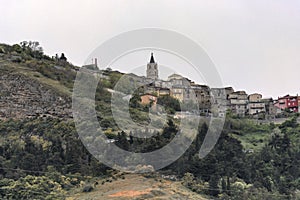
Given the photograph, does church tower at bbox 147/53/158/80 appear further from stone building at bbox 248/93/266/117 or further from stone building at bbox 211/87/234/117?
stone building at bbox 248/93/266/117

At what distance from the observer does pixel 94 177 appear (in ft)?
72.0

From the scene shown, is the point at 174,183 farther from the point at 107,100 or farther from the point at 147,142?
the point at 107,100

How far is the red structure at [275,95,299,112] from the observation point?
51.3m

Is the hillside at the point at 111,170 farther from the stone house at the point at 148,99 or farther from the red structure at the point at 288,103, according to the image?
the red structure at the point at 288,103

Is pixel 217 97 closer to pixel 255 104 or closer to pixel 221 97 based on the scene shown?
pixel 221 97

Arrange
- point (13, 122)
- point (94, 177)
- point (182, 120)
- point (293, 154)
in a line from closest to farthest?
point (94, 177)
point (293, 154)
point (13, 122)
point (182, 120)

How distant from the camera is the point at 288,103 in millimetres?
51969

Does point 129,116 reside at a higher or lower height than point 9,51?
lower

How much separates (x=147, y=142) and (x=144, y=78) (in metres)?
24.4

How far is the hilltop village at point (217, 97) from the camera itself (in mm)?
46688

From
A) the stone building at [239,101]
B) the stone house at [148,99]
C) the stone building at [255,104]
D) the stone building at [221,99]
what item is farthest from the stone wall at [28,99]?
the stone building at [255,104]

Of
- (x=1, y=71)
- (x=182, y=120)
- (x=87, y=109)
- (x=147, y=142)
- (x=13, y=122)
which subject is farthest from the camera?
(x=1, y=71)

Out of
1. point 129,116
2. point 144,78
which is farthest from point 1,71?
point 144,78

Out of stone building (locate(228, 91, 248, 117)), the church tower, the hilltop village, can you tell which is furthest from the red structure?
the church tower
